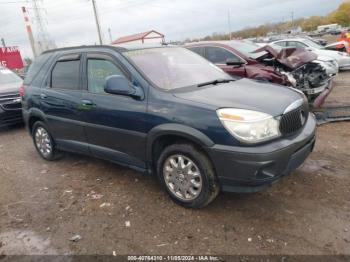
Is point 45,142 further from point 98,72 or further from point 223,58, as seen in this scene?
point 223,58

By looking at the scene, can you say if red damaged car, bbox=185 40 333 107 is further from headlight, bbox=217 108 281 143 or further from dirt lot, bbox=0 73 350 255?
headlight, bbox=217 108 281 143

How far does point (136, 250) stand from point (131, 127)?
141cm

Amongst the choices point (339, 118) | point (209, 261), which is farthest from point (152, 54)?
point (339, 118)

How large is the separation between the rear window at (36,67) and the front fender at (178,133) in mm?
2853

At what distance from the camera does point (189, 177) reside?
359 cm

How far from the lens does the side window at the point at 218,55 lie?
26.1ft

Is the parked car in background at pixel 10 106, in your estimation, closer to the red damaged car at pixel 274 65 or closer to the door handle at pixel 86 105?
the door handle at pixel 86 105

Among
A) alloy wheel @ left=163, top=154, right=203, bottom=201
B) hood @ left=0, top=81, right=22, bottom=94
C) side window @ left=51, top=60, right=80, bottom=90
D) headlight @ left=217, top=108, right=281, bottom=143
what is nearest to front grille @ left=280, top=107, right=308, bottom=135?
headlight @ left=217, top=108, right=281, bottom=143

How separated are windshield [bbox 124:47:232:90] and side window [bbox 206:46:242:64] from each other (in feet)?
10.8

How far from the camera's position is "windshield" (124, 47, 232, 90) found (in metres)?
4.00

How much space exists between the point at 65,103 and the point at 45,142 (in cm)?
126

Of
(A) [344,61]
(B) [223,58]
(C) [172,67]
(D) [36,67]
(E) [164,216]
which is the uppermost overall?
(D) [36,67]

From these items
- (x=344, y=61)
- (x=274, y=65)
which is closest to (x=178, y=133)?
(x=274, y=65)

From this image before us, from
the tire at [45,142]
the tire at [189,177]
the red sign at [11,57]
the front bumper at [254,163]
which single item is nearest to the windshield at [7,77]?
the tire at [45,142]
